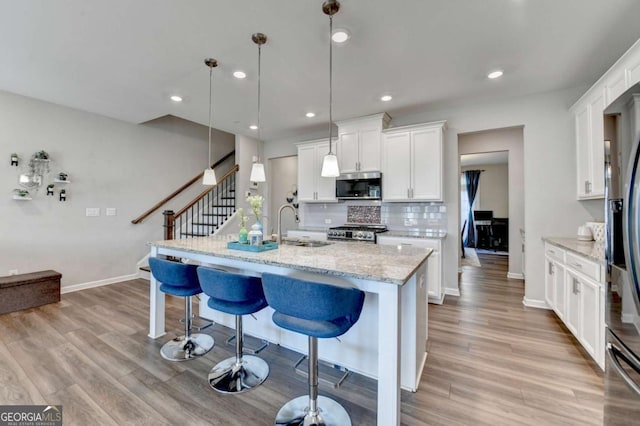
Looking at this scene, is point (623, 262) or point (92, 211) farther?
point (92, 211)

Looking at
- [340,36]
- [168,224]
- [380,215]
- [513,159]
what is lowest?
[168,224]

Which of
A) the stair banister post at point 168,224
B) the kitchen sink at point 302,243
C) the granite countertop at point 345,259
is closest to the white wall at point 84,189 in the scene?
the stair banister post at point 168,224

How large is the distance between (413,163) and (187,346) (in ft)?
11.5

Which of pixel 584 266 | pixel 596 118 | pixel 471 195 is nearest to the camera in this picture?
pixel 584 266

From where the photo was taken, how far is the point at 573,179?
3340 mm

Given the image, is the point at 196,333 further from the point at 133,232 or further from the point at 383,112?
the point at 383,112

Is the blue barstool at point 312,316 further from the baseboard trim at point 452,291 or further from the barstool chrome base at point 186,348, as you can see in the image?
the baseboard trim at point 452,291

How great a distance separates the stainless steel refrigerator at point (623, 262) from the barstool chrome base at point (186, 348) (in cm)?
266

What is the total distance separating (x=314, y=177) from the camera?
4.88 metres

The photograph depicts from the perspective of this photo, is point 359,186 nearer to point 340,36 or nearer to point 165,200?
point 340,36

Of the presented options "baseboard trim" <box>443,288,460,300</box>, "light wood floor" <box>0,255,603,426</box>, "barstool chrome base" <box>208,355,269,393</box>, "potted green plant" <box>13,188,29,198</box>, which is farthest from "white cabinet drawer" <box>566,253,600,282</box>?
"potted green plant" <box>13,188,29,198</box>

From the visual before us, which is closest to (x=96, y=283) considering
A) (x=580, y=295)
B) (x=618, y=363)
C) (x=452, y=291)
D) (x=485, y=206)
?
(x=452, y=291)

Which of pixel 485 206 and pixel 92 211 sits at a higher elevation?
pixel 485 206

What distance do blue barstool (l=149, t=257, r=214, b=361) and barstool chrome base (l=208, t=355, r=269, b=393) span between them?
36 centimetres
